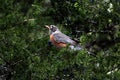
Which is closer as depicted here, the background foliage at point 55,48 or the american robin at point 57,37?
the background foliage at point 55,48

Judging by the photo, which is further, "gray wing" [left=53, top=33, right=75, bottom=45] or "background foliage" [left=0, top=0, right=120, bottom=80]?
"gray wing" [left=53, top=33, right=75, bottom=45]

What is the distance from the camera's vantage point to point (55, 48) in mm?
5457

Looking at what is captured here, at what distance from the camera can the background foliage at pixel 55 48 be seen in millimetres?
4512

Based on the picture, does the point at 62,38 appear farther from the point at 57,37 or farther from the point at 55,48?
the point at 55,48

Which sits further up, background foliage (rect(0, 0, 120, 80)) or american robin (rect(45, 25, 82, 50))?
background foliage (rect(0, 0, 120, 80))

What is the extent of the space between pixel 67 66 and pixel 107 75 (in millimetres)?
465

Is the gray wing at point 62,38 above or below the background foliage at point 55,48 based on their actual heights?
below

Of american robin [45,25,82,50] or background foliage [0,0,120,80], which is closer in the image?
background foliage [0,0,120,80]

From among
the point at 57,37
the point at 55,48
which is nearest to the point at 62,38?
the point at 57,37

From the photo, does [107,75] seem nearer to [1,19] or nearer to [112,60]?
[112,60]

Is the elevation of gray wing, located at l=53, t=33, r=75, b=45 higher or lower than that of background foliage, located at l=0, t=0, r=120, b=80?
lower

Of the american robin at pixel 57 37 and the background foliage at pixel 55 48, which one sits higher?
the background foliage at pixel 55 48

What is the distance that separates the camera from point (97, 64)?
4.69 m

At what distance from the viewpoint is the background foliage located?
14.8 feet
